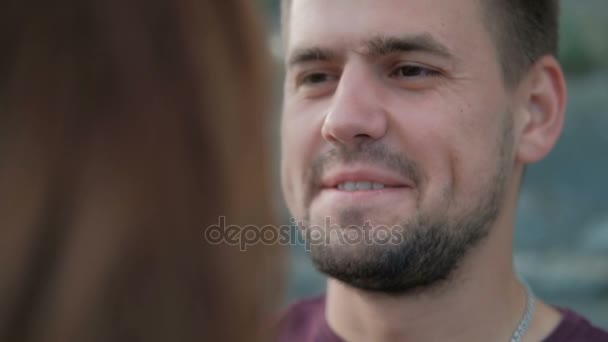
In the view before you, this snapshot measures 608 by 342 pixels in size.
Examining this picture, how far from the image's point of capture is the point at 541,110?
2135mm

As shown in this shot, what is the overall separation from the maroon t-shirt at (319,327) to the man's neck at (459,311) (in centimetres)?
4

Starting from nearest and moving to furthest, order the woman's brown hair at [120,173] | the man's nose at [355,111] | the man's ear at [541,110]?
the woman's brown hair at [120,173]
the man's nose at [355,111]
the man's ear at [541,110]

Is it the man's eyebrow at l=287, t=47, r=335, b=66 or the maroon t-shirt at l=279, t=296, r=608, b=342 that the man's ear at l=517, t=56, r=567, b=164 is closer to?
the maroon t-shirt at l=279, t=296, r=608, b=342

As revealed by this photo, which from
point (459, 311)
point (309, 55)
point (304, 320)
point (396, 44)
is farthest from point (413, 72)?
point (304, 320)

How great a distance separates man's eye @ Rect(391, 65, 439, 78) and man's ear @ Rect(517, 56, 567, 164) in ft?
1.07

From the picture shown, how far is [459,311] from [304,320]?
0.62 metres

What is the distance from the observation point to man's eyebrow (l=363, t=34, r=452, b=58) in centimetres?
192

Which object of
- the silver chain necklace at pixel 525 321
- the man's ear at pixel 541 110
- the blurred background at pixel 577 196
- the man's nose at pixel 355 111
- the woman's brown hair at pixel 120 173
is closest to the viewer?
the woman's brown hair at pixel 120 173

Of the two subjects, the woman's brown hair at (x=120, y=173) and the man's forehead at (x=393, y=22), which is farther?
the man's forehead at (x=393, y=22)

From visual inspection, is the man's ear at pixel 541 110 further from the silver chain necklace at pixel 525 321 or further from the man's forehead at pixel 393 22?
the silver chain necklace at pixel 525 321

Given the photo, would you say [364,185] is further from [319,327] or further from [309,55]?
[319,327]

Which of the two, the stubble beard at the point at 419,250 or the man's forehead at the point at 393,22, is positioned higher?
the man's forehead at the point at 393,22

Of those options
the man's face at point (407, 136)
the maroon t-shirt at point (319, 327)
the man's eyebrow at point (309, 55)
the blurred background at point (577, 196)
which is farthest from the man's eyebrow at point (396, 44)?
the blurred background at point (577, 196)

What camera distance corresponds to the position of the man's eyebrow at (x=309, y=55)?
2.00 metres
